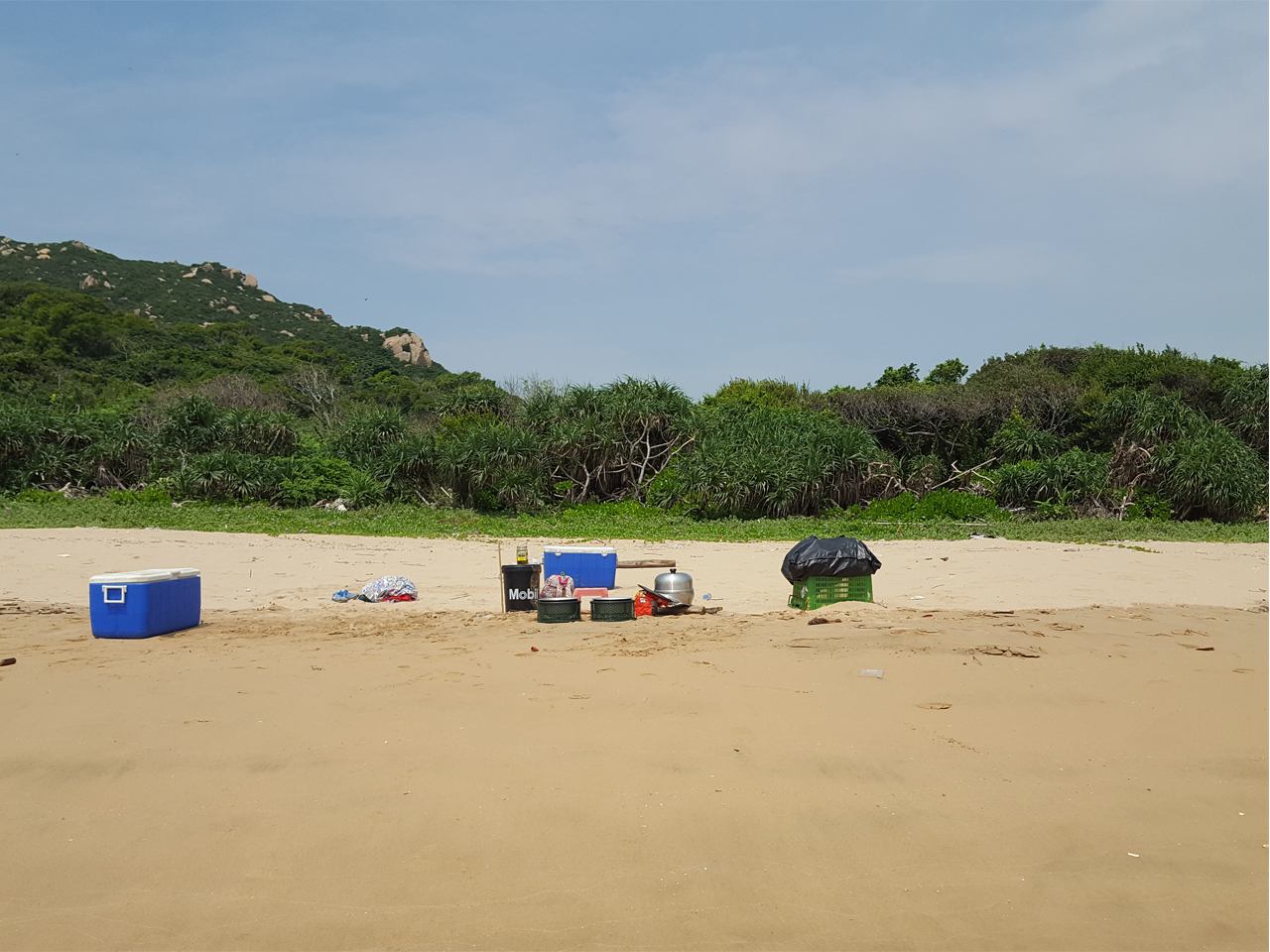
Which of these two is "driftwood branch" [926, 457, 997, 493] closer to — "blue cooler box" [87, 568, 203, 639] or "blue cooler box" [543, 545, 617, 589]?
"blue cooler box" [543, 545, 617, 589]

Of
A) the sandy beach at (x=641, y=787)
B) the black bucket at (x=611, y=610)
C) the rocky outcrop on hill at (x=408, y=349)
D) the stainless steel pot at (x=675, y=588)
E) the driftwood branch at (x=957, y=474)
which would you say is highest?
the rocky outcrop on hill at (x=408, y=349)

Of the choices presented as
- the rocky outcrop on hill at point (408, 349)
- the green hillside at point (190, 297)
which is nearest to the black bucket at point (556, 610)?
the green hillside at point (190, 297)

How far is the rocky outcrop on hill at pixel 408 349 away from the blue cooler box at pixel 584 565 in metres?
51.9

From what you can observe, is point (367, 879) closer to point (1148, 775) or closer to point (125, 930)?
point (125, 930)

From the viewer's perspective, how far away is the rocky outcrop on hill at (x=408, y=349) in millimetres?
58531

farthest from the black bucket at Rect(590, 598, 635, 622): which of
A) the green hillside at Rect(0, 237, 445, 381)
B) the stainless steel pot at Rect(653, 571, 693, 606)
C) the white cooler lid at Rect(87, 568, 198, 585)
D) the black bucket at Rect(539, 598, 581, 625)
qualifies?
the green hillside at Rect(0, 237, 445, 381)

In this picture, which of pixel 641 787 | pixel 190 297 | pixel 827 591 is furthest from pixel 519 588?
pixel 190 297

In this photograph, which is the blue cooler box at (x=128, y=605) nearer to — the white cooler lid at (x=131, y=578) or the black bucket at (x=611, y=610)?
the white cooler lid at (x=131, y=578)

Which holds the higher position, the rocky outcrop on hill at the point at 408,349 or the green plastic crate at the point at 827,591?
the rocky outcrop on hill at the point at 408,349

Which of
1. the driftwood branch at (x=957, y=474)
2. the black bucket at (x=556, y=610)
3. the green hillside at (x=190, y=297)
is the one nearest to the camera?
the black bucket at (x=556, y=610)

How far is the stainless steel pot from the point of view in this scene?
7.83m

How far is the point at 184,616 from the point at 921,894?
6195 mm

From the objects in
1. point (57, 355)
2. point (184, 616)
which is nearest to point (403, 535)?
point (184, 616)

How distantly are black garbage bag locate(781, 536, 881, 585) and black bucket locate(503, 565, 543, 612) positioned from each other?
2.29 m
